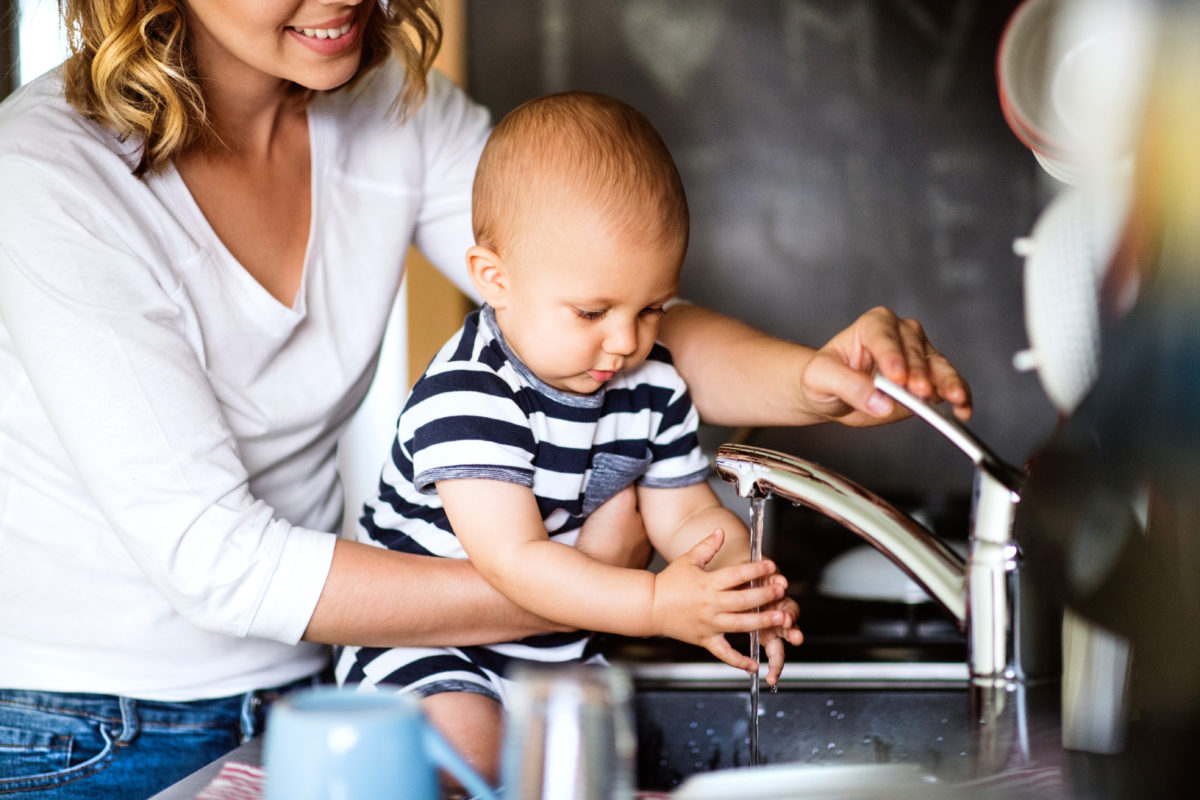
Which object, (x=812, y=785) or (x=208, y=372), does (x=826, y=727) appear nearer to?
(x=812, y=785)

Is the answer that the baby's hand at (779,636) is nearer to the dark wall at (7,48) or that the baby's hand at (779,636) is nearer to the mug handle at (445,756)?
the mug handle at (445,756)

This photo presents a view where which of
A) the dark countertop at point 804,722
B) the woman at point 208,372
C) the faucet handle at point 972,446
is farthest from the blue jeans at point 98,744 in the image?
the faucet handle at point 972,446

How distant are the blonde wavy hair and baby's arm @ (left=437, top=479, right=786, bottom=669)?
430 mm

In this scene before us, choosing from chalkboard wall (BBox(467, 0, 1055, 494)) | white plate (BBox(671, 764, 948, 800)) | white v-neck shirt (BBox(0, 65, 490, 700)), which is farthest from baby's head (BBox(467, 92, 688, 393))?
→ chalkboard wall (BBox(467, 0, 1055, 494))

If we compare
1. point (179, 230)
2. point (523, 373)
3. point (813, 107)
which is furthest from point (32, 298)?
point (813, 107)

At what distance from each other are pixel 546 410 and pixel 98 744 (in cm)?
55

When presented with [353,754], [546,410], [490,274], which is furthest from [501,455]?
[353,754]

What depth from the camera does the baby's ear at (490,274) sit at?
1.10 m

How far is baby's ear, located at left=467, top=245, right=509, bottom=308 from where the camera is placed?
110 centimetres

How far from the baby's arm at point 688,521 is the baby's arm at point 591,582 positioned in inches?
6.6

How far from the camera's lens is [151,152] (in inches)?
43.1

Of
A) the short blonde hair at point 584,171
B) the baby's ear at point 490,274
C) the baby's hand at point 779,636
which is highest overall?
the short blonde hair at point 584,171

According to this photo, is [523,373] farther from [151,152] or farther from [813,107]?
[813,107]

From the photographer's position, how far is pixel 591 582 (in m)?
1.02
